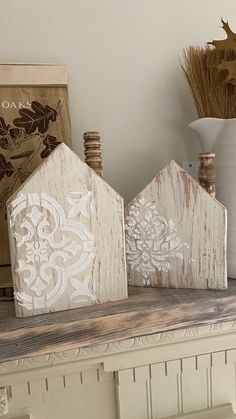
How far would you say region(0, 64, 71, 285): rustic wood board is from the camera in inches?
19.9

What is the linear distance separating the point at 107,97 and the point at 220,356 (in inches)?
15.7

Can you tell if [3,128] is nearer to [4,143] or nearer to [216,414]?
[4,143]

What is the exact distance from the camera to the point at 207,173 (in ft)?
1.54

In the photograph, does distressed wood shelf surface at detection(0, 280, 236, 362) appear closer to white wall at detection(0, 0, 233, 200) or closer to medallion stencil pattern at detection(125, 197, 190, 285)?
medallion stencil pattern at detection(125, 197, 190, 285)

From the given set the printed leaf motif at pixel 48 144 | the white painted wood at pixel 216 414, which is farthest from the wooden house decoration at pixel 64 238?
the white painted wood at pixel 216 414

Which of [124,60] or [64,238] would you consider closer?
[64,238]

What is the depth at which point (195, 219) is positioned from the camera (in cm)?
47

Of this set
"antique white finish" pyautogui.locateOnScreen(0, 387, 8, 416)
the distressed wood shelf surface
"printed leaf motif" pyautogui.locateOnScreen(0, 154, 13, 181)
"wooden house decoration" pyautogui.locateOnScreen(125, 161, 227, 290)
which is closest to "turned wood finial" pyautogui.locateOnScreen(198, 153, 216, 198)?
"wooden house decoration" pyautogui.locateOnScreen(125, 161, 227, 290)

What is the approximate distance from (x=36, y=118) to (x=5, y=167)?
2.8 inches

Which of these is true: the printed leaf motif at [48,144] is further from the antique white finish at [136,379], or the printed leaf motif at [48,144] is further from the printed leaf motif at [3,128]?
the antique white finish at [136,379]

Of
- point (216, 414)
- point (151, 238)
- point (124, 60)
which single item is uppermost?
point (124, 60)

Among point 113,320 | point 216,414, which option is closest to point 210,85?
point 113,320

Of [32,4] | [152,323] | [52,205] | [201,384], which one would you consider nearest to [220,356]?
[201,384]

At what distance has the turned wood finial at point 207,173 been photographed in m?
0.47
